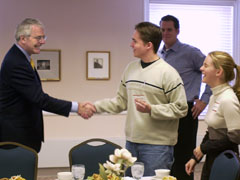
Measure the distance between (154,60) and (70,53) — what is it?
284cm

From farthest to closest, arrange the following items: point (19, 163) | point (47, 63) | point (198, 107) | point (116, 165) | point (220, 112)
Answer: point (47, 63), point (198, 107), point (19, 163), point (220, 112), point (116, 165)

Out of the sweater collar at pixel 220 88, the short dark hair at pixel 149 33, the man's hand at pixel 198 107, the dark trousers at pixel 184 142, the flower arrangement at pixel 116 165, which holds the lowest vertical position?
the dark trousers at pixel 184 142

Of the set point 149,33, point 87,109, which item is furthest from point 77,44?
point 149,33

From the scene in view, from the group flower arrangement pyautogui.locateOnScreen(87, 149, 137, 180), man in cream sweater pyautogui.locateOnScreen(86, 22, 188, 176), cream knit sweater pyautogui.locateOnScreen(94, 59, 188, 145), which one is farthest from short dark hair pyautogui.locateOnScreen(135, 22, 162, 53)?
flower arrangement pyautogui.locateOnScreen(87, 149, 137, 180)

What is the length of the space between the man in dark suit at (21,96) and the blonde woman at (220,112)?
1.30 metres

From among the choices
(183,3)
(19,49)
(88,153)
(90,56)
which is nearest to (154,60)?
(88,153)

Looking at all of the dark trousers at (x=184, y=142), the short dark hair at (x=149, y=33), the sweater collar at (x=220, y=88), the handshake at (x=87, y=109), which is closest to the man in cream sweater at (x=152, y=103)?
the short dark hair at (x=149, y=33)

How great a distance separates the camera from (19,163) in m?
3.17

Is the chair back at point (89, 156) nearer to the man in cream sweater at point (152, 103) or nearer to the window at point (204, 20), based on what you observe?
the man in cream sweater at point (152, 103)

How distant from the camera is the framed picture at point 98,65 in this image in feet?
19.8

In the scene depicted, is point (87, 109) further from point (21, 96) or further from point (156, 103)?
point (156, 103)

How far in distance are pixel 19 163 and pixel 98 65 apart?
9.97ft

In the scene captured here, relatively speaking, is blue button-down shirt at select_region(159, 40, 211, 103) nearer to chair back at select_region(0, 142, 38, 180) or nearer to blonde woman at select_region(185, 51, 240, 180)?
blonde woman at select_region(185, 51, 240, 180)

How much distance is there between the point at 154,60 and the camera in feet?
10.9
